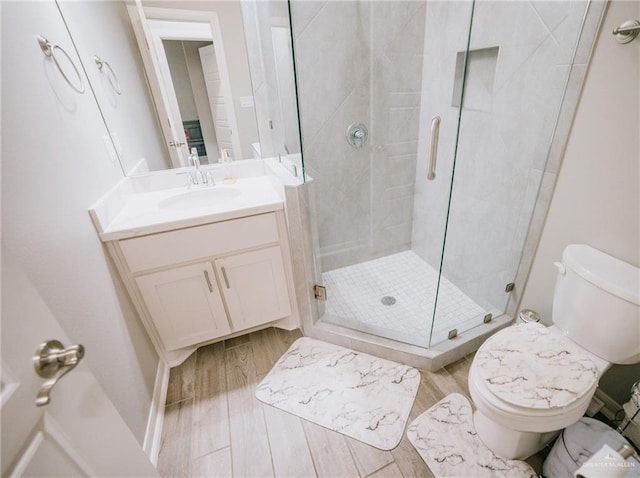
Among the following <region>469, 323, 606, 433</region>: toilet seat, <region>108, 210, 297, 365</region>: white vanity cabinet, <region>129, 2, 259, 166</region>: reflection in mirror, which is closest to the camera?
<region>469, 323, 606, 433</region>: toilet seat

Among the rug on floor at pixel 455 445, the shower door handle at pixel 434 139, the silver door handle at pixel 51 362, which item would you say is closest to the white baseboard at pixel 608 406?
the rug on floor at pixel 455 445

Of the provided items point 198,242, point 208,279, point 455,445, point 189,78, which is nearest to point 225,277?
A: point 208,279

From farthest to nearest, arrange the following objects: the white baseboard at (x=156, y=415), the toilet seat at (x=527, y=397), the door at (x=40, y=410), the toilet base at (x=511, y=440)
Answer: the white baseboard at (x=156, y=415) → the toilet base at (x=511, y=440) → the toilet seat at (x=527, y=397) → the door at (x=40, y=410)

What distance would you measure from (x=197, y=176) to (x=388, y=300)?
1.44m

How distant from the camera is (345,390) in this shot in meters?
1.47

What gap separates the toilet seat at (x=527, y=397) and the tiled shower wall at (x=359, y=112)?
3.74 feet

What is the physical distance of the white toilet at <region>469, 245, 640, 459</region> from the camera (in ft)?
3.13

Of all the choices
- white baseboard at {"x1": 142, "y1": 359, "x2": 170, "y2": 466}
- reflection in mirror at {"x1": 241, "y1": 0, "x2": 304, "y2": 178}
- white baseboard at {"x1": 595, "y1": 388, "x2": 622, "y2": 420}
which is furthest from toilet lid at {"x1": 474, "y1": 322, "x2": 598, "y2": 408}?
white baseboard at {"x1": 142, "y1": 359, "x2": 170, "y2": 466}

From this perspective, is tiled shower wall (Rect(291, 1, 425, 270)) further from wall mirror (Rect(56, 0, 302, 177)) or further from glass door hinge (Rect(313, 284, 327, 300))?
glass door hinge (Rect(313, 284, 327, 300))

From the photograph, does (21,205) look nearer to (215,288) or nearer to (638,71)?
(215,288)

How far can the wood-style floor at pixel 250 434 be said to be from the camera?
1.18 metres

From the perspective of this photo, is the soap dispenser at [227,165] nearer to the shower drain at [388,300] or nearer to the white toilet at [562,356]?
the shower drain at [388,300]

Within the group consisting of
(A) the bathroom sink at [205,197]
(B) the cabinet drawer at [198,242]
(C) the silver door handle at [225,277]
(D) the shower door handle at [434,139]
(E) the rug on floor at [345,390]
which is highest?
(D) the shower door handle at [434,139]

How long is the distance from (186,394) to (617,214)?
6.77ft
